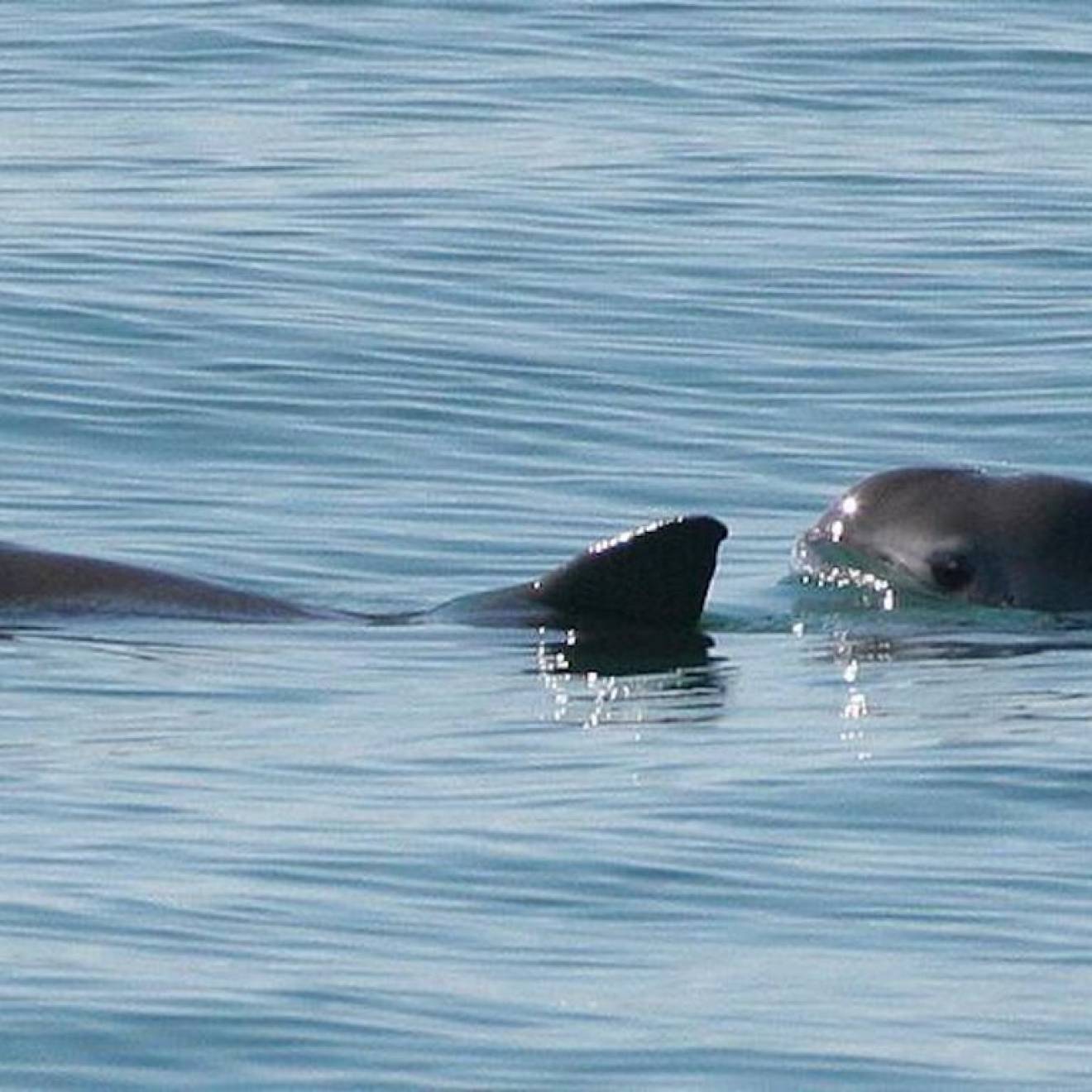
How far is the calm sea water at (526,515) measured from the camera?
10.1 meters

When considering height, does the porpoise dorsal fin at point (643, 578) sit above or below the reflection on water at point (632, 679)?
above

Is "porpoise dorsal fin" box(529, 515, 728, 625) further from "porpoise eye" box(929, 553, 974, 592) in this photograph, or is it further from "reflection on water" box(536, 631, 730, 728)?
"porpoise eye" box(929, 553, 974, 592)

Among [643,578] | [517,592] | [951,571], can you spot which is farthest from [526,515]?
[643,578]

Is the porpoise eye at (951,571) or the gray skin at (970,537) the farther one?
the porpoise eye at (951,571)

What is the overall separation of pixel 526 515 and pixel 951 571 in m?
2.35

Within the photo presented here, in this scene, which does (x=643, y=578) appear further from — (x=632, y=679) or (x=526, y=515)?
(x=526, y=515)

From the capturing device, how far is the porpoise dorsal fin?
1421 cm

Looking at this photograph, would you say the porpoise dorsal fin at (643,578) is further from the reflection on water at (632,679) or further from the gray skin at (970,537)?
the gray skin at (970,537)

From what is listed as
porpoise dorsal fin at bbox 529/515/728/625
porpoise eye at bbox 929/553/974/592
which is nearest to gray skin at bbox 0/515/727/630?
porpoise dorsal fin at bbox 529/515/728/625

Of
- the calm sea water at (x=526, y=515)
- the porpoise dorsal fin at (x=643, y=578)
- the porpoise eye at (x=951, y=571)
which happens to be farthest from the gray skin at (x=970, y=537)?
the porpoise dorsal fin at (x=643, y=578)

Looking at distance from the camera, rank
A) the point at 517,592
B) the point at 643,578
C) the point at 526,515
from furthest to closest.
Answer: the point at 526,515
the point at 517,592
the point at 643,578

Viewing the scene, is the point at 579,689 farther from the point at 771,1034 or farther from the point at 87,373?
the point at 87,373

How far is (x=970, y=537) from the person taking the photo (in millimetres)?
15281

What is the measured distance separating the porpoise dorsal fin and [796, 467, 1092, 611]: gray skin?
1084mm
